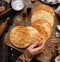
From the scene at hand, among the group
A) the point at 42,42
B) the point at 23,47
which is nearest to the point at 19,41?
the point at 23,47

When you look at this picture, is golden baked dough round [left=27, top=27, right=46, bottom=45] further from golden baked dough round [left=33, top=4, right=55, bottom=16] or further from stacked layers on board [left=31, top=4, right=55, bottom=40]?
golden baked dough round [left=33, top=4, right=55, bottom=16]

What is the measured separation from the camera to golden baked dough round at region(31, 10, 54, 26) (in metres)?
1.81

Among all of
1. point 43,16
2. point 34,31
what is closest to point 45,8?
point 43,16

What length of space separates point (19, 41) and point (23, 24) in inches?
5.1

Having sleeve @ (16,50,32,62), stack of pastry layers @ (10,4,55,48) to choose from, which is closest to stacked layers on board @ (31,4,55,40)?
stack of pastry layers @ (10,4,55,48)

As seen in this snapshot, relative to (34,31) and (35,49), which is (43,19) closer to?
(34,31)

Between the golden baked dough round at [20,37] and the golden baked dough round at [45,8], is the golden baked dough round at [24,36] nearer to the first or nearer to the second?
the golden baked dough round at [20,37]

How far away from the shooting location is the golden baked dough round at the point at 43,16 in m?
1.81

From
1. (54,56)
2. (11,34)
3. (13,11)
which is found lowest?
(54,56)

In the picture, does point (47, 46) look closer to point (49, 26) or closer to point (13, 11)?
point (49, 26)

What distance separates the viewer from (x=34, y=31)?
5.83 ft

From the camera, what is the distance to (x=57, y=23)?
6.05 ft

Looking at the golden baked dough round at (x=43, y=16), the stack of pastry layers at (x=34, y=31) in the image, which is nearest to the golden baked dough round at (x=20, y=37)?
the stack of pastry layers at (x=34, y=31)

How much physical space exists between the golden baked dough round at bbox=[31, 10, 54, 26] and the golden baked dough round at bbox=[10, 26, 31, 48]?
0.34ft
